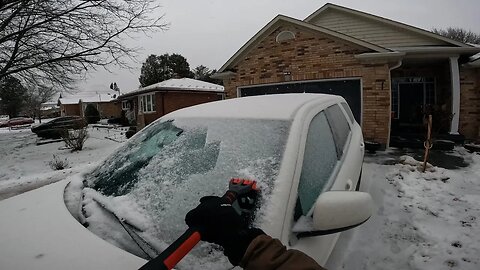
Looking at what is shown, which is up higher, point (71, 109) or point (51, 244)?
point (71, 109)

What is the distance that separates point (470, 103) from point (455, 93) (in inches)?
44.9

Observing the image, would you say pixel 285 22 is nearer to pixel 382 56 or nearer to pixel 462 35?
pixel 382 56

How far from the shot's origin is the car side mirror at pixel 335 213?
1.32m

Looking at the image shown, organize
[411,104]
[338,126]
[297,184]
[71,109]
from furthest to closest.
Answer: [71,109]
[411,104]
[338,126]
[297,184]

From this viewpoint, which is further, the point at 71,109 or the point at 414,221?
the point at 71,109

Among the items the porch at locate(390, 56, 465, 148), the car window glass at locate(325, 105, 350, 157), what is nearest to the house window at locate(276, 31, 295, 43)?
the porch at locate(390, 56, 465, 148)

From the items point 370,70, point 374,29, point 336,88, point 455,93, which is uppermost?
point 374,29

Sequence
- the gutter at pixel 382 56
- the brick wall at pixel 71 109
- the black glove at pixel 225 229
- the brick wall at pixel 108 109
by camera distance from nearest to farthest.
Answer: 1. the black glove at pixel 225 229
2. the gutter at pixel 382 56
3. the brick wall at pixel 108 109
4. the brick wall at pixel 71 109

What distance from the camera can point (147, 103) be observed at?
20.6 metres

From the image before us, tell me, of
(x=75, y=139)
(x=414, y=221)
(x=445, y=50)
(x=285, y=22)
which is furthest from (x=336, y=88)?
(x=75, y=139)

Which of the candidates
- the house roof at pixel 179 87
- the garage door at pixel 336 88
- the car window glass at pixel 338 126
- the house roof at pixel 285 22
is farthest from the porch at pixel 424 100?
the house roof at pixel 179 87

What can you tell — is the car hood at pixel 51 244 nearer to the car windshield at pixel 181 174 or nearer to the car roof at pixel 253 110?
the car windshield at pixel 181 174

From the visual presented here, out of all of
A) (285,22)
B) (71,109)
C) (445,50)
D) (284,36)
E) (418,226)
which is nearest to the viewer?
(418,226)

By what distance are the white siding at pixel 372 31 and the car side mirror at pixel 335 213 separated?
11223 millimetres
